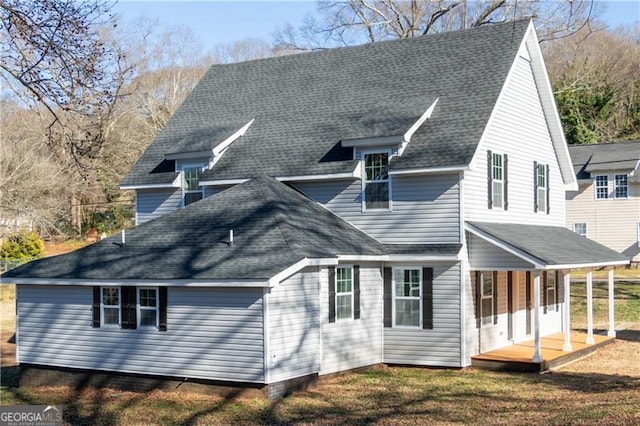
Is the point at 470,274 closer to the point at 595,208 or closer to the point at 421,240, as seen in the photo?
the point at 421,240

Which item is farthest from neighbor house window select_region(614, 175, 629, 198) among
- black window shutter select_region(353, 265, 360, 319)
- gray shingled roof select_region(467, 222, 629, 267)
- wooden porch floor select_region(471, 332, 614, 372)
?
black window shutter select_region(353, 265, 360, 319)

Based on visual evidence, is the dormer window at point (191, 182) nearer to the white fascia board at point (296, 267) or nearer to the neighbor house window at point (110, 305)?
the neighbor house window at point (110, 305)

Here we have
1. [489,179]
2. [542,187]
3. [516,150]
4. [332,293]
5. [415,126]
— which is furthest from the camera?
[542,187]

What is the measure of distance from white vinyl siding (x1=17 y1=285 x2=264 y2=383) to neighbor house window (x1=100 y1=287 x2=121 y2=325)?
215mm

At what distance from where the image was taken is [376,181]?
20922 mm

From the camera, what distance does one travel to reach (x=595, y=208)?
4191cm

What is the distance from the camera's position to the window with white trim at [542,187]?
24.1 meters

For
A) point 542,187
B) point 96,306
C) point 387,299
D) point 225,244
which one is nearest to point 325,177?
point 387,299

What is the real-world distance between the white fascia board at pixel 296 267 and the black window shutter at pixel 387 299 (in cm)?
304

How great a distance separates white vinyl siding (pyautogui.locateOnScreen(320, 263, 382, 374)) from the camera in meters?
18.6

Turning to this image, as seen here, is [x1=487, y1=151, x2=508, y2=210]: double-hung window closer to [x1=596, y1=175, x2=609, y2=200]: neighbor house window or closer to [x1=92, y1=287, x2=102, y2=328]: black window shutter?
[x1=92, y1=287, x2=102, y2=328]: black window shutter

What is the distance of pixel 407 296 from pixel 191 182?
23.5 ft

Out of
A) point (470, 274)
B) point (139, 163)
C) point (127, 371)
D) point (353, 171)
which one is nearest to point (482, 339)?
point (470, 274)
